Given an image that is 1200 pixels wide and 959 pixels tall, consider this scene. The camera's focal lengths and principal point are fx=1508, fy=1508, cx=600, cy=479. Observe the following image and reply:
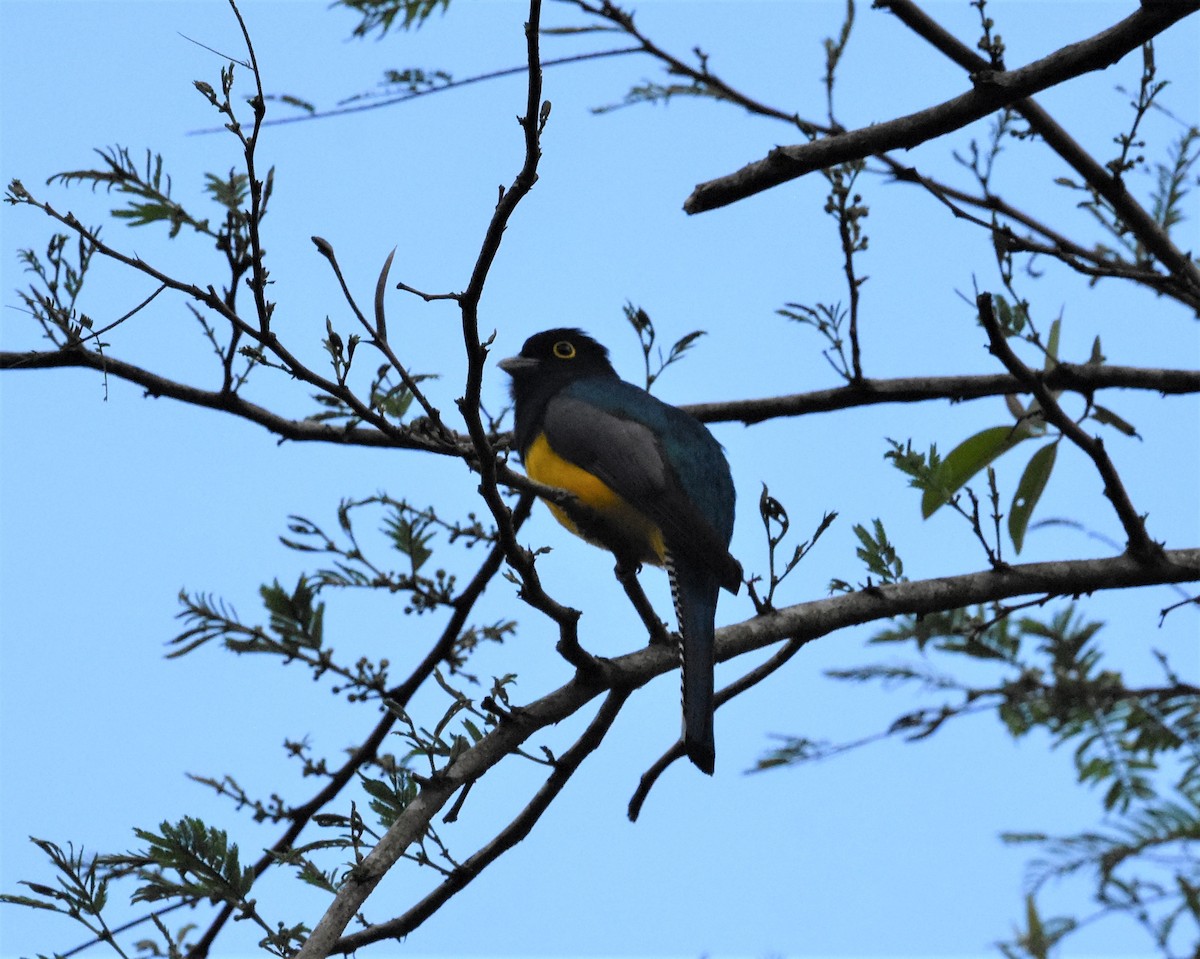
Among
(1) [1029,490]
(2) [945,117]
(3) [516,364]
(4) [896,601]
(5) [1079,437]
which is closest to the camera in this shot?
(2) [945,117]

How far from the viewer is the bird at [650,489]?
4.55 meters

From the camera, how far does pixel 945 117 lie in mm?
3436

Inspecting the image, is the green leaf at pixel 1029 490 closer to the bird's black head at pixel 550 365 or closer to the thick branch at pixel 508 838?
the thick branch at pixel 508 838

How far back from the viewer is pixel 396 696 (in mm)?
5246

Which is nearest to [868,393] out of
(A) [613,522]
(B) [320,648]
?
(A) [613,522]

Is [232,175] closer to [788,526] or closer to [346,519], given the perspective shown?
[346,519]

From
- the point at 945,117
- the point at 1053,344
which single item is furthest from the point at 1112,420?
the point at 945,117

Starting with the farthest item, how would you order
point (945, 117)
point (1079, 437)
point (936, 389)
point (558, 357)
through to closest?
point (558, 357) < point (936, 389) < point (1079, 437) < point (945, 117)

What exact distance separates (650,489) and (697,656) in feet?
3.14

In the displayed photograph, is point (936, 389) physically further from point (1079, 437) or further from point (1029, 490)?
point (1079, 437)

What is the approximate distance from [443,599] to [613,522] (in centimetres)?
68

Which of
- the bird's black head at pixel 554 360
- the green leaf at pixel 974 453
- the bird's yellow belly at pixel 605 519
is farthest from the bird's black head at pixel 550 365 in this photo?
the green leaf at pixel 974 453

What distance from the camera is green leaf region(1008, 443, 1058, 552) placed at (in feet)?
16.6

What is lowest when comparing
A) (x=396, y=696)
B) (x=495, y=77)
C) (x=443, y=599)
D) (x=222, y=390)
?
(x=396, y=696)
